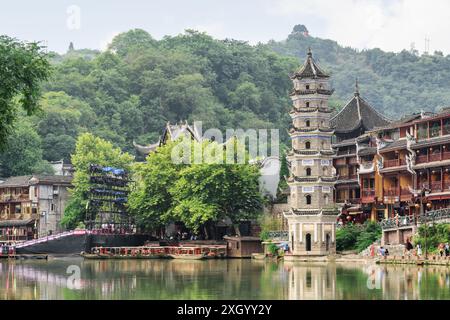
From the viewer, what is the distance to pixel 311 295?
45688 millimetres

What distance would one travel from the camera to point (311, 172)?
270ft

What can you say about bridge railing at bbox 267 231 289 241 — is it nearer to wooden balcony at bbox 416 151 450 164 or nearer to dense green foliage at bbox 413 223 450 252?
wooden balcony at bbox 416 151 450 164

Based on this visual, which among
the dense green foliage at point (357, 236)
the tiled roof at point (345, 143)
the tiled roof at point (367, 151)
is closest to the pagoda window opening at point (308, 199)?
the dense green foliage at point (357, 236)

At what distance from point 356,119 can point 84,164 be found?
98.2 ft

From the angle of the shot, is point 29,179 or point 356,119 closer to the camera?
point 356,119

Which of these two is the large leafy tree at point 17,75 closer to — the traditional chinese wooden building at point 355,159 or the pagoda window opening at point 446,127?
the pagoda window opening at point 446,127

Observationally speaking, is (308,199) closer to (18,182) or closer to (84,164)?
(84,164)

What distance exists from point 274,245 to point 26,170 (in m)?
43.9

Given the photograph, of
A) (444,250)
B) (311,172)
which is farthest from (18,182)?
(444,250)

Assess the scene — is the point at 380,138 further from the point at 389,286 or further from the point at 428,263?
the point at 389,286

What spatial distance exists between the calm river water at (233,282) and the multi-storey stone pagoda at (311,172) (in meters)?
8.16

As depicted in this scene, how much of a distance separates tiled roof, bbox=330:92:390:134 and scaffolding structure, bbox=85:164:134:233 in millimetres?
22488

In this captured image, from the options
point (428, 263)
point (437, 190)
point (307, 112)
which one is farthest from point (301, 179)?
point (428, 263)
